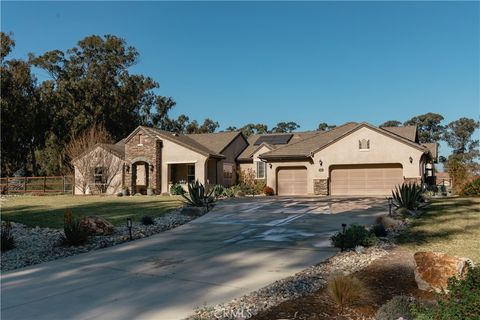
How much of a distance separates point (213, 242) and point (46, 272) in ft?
13.5

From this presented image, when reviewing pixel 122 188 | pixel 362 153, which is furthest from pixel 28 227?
pixel 362 153

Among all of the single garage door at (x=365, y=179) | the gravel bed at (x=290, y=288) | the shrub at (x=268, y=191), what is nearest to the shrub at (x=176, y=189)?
the shrub at (x=268, y=191)

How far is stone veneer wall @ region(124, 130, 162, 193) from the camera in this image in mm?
31625

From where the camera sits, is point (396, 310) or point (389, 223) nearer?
point (396, 310)

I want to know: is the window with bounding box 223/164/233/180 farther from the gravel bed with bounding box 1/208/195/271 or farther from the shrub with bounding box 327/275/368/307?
the shrub with bounding box 327/275/368/307

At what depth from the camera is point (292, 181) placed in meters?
30.2

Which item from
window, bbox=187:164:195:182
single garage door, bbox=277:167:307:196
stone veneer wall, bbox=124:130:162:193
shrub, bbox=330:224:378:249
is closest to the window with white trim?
single garage door, bbox=277:167:307:196

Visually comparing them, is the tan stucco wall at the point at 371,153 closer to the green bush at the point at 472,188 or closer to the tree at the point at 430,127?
the green bush at the point at 472,188

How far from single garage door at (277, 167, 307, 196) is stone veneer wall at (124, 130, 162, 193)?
9.09 metres

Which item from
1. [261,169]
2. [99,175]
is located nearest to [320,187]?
[261,169]

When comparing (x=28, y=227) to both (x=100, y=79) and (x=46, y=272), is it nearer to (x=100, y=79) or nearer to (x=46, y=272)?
(x=46, y=272)

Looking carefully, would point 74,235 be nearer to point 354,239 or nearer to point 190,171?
point 354,239

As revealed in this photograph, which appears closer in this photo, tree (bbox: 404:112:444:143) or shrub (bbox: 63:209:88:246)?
shrub (bbox: 63:209:88:246)

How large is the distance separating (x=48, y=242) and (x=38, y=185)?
28.4 m
